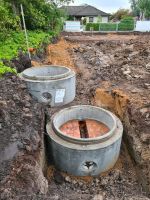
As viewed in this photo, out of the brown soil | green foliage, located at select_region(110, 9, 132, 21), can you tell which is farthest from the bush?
Answer: the brown soil

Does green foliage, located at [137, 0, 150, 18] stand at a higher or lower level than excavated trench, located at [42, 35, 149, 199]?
higher

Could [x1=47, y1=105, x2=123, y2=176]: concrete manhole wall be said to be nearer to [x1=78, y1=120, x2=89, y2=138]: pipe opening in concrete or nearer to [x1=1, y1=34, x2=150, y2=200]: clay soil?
[x1=1, y1=34, x2=150, y2=200]: clay soil

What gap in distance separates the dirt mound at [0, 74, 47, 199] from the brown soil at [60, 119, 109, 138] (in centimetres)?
121

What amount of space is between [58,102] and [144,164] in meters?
3.87

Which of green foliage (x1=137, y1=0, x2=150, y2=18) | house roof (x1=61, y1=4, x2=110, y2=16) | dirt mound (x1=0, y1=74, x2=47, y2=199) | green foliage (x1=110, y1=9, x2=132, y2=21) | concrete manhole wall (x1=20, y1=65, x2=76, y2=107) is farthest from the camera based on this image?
green foliage (x1=110, y1=9, x2=132, y2=21)

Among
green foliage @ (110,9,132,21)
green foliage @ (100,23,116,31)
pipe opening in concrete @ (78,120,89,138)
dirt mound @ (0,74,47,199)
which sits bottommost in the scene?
pipe opening in concrete @ (78,120,89,138)

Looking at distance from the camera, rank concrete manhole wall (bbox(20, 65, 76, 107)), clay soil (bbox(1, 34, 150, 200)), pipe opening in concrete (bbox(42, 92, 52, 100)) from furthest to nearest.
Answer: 1. pipe opening in concrete (bbox(42, 92, 52, 100))
2. concrete manhole wall (bbox(20, 65, 76, 107))
3. clay soil (bbox(1, 34, 150, 200))

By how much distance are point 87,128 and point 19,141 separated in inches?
123

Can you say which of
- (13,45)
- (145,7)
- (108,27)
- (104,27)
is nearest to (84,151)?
(13,45)

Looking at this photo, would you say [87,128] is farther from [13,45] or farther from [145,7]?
[145,7]

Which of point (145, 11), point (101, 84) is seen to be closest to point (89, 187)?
point (101, 84)

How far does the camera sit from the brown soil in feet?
26.1

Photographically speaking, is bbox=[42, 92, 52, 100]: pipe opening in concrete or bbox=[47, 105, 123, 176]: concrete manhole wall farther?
bbox=[42, 92, 52, 100]: pipe opening in concrete

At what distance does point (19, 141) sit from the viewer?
5727 mm
